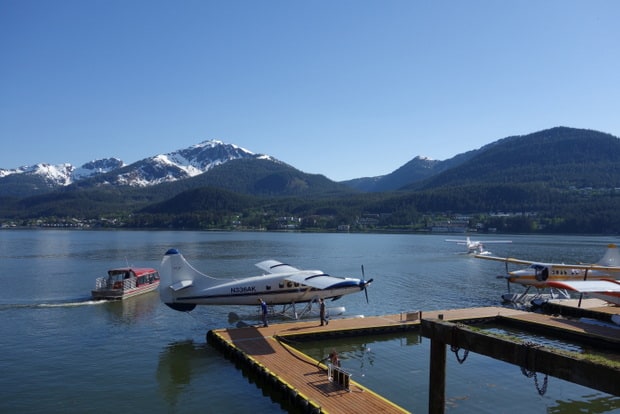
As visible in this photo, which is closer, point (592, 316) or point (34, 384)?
point (34, 384)

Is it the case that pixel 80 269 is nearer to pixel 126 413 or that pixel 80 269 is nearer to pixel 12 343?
pixel 12 343

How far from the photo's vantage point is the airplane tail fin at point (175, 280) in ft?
71.7

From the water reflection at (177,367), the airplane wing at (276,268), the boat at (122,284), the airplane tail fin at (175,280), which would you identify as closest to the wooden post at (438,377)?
the water reflection at (177,367)

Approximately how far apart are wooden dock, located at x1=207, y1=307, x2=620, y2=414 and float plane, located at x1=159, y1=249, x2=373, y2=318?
1609 mm

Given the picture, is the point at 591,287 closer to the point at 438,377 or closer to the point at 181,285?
the point at 438,377

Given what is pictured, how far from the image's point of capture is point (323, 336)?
21.1m

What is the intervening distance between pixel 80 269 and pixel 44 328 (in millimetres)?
28008

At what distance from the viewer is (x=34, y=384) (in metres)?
16.1

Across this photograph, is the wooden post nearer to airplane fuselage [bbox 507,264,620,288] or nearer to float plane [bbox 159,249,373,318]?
float plane [bbox 159,249,373,318]

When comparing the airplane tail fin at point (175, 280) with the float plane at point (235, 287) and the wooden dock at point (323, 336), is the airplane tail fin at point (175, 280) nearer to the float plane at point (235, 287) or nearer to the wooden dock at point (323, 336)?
the float plane at point (235, 287)

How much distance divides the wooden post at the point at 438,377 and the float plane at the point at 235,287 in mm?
11289

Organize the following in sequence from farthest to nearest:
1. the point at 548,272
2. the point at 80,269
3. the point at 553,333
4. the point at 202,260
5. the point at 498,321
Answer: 1. the point at 202,260
2. the point at 80,269
3. the point at 548,272
4. the point at 498,321
5. the point at 553,333

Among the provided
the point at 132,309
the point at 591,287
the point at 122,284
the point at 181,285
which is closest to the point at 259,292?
the point at 181,285

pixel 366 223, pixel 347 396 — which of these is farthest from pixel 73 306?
pixel 366 223
